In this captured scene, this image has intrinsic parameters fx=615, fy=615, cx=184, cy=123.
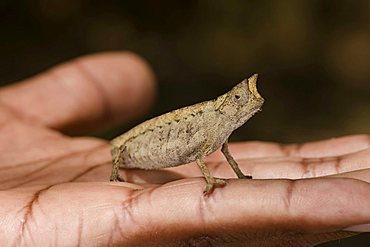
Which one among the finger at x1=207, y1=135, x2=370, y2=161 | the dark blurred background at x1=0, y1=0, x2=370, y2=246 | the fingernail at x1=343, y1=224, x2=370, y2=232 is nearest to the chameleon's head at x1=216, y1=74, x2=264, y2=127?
the finger at x1=207, y1=135, x2=370, y2=161

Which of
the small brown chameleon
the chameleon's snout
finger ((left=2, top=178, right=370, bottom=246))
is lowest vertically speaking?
finger ((left=2, top=178, right=370, bottom=246))

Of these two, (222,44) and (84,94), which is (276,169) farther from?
(222,44)

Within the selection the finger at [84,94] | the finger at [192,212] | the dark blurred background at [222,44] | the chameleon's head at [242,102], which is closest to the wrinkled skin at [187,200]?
the finger at [192,212]

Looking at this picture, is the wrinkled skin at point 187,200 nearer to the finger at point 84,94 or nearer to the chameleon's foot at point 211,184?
the chameleon's foot at point 211,184

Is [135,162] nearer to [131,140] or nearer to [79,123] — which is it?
[131,140]

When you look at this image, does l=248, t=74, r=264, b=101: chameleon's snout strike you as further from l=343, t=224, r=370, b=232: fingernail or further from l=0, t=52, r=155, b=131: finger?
l=0, t=52, r=155, b=131: finger

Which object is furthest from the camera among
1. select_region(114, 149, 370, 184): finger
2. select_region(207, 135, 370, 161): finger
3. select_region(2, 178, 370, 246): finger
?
select_region(207, 135, 370, 161): finger

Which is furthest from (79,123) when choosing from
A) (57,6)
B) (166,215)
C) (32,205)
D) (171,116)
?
(57,6)

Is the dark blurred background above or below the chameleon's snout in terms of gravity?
above

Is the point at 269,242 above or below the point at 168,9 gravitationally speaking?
below
